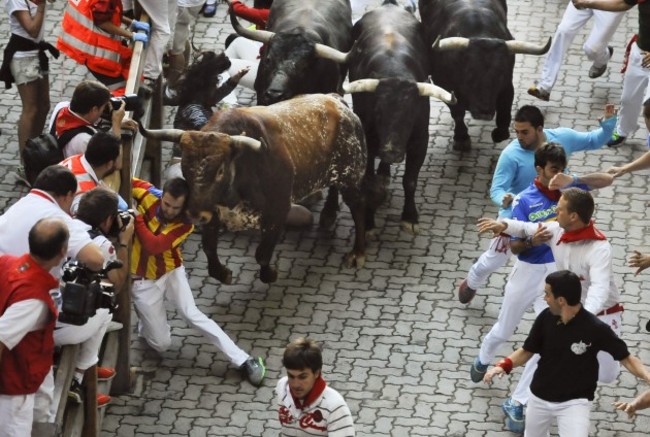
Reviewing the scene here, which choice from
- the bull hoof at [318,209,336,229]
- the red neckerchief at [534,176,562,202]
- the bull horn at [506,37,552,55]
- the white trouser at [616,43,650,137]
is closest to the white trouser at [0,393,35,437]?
the red neckerchief at [534,176,562,202]

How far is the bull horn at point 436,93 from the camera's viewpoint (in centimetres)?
1510

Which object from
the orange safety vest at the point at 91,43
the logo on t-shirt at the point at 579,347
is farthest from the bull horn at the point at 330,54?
the logo on t-shirt at the point at 579,347

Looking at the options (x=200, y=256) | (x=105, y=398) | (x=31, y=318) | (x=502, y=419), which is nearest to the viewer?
(x=31, y=318)

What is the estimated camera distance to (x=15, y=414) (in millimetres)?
10367

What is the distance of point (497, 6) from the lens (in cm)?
1702

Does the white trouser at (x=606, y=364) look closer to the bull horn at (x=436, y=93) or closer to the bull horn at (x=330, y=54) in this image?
the bull horn at (x=436, y=93)

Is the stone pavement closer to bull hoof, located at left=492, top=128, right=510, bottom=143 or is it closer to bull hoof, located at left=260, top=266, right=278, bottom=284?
bull hoof, located at left=260, top=266, right=278, bottom=284

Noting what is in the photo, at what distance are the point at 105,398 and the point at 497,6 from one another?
724cm

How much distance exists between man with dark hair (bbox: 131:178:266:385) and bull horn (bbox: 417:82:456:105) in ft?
11.0

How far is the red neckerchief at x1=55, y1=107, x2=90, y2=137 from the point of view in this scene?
41.6ft

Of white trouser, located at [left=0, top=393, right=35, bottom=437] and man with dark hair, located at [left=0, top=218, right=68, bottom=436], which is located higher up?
man with dark hair, located at [left=0, top=218, right=68, bottom=436]

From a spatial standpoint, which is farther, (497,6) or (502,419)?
(497,6)

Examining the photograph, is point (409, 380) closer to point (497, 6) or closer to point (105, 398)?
point (105, 398)

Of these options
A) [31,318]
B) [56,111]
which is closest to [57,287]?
[31,318]
